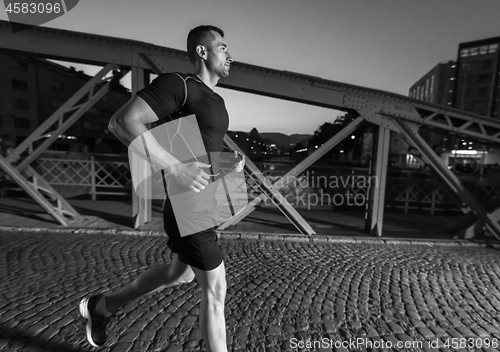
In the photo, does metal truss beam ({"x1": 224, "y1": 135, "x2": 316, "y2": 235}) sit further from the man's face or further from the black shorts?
the black shorts

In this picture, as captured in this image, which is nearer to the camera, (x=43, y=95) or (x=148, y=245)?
(x=148, y=245)

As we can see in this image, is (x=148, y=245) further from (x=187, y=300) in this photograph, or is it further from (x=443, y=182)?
(x=443, y=182)

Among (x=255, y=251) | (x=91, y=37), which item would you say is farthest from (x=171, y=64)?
(x=255, y=251)

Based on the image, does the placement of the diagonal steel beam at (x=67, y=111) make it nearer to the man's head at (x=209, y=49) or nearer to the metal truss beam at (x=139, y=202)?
the metal truss beam at (x=139, y=202)

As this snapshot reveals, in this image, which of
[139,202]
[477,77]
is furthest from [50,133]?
[477,77]

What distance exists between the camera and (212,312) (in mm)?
1637

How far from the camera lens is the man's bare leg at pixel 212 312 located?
5.33 ft

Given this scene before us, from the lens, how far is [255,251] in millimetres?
4660

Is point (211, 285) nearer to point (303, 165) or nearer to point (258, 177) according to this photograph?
point (258, 177)

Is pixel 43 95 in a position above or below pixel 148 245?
above

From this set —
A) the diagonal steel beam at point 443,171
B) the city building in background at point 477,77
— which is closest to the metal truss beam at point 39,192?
the diagonal steel beam at point 443,171

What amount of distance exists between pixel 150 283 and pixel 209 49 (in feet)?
5.58

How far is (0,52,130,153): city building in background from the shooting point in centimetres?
2678

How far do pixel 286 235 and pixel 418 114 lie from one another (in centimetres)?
376
